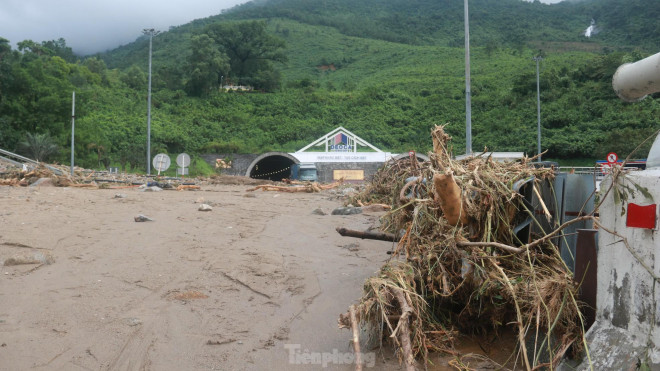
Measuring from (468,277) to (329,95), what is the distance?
59.9 meters

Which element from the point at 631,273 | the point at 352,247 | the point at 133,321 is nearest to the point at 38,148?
the point at 352,247

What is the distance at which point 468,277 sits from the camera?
378cm

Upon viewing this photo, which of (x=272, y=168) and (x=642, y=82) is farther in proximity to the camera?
(x=272, y=168)

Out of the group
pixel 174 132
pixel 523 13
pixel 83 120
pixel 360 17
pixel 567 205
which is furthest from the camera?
pixel 360 17

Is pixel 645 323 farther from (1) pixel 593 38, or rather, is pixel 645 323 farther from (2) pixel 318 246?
(1) pixel 593 38

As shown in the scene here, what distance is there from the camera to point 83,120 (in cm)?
4122

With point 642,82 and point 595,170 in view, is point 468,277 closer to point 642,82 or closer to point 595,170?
point 595,170

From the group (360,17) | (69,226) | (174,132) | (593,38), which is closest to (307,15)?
(360,17)

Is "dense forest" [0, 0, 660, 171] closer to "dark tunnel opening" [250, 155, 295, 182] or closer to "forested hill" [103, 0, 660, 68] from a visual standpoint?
"forested hill" [103, 0, 660, 68]

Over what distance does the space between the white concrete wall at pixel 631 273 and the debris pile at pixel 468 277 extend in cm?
46

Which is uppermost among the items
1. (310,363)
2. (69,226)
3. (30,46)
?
(30,46)

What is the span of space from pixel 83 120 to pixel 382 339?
42463 mm

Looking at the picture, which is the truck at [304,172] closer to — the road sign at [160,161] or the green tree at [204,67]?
the road sign at [160,161]

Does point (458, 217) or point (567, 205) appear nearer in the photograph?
point (458, 217)
